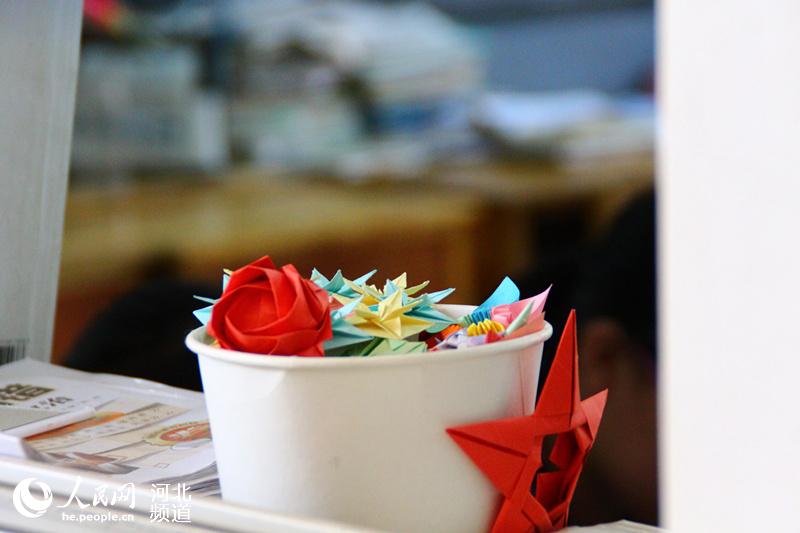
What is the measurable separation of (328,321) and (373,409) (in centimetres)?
4

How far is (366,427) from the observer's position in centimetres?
31

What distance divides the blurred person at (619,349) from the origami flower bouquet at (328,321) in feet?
2.83

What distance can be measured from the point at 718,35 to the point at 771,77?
0.02 metres

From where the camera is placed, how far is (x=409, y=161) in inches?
65.1

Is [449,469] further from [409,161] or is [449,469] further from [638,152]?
[409,161]

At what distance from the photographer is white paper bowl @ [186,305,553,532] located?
1.02 ft

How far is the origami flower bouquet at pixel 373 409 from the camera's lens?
0.31 m

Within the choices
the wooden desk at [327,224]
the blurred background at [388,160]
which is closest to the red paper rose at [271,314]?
the blurred background at [388,160]

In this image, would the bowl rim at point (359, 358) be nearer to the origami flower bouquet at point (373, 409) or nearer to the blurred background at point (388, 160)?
the origami flower bouquet at point (373, 409)

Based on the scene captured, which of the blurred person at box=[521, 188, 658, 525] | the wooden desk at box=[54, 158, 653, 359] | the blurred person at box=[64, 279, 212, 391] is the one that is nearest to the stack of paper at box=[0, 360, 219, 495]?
the blurred person at box=[64, 279, 212, 391]

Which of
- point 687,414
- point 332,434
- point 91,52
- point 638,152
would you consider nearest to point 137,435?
point 332,434

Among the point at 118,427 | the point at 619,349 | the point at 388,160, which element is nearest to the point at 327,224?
the point at 388,160

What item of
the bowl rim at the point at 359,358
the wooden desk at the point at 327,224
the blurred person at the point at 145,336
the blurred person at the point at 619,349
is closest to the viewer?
the bowl rim at the point at 359,358

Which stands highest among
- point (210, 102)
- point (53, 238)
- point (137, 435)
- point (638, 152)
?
point (210, 102)
